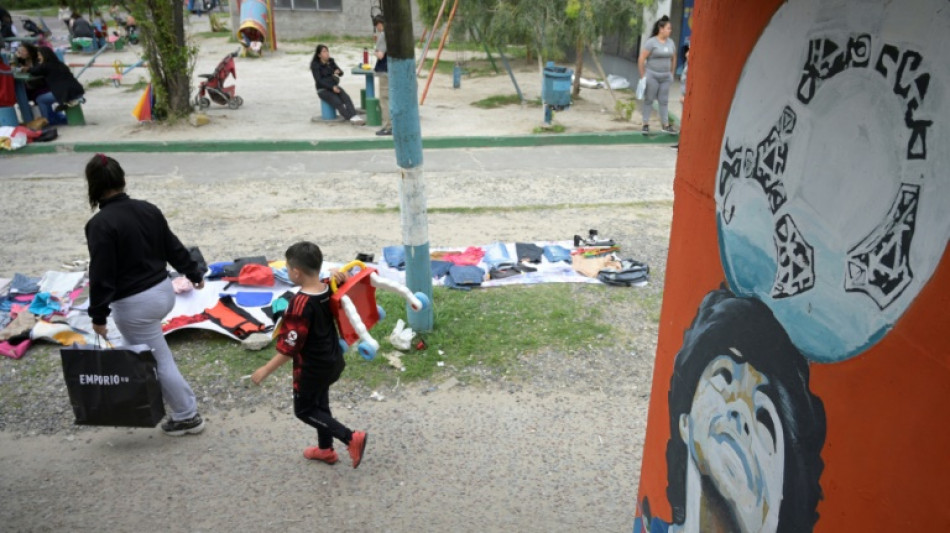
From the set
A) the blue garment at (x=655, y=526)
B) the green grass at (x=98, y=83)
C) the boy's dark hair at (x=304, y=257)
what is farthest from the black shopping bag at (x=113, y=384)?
the green grass at (x=98, y=83)

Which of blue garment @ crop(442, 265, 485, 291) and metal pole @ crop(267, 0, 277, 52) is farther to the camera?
metal pole @ crop(267, 0, 277, 52)

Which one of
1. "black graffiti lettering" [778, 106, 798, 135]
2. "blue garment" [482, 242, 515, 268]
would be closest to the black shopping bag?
"blue garment" [482, 242, 515, 268]

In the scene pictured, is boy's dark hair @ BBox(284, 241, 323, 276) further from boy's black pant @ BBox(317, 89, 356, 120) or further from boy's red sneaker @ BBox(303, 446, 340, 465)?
boy's black pant @ BBox(317, 89, 356, 120)

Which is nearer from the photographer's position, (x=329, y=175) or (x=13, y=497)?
(x=13, y=497)

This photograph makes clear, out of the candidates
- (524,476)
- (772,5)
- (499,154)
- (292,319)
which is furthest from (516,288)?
(499,154)

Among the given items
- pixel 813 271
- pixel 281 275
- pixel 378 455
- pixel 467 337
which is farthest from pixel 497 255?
pixel 813 271

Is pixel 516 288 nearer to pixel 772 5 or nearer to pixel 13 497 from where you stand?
pixel 13 497

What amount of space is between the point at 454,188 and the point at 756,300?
822 centimetres

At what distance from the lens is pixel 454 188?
1041cm

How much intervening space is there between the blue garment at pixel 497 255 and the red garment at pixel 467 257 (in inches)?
2.9

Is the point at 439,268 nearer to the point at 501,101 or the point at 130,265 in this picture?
the point at 130,265

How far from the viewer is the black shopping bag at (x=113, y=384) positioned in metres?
4.48

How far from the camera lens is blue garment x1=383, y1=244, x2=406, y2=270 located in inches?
291

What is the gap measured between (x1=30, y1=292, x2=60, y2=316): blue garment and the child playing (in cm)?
321
